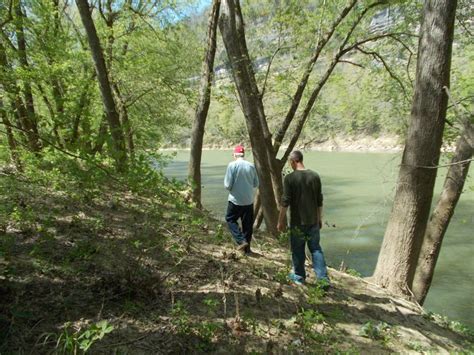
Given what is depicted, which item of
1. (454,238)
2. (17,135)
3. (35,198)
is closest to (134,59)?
(17,135)

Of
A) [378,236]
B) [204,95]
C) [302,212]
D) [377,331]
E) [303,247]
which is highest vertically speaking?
[204,95]

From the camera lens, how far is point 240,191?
520 cm

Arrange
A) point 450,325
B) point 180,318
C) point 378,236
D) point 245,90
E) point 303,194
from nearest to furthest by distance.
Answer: point 180,318, point 303,194, point 450,325, point 245,90, point 378,236

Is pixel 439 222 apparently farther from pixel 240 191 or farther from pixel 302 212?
pixel 240 191

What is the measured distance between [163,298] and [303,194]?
7.05 feet

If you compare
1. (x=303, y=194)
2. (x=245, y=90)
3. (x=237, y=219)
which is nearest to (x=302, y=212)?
(x=303, y=194)

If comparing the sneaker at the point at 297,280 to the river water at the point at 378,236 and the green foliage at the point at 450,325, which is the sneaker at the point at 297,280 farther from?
the green foliage at the point at 450,325

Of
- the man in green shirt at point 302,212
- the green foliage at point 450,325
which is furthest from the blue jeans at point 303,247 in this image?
the green foliage at point 450,325

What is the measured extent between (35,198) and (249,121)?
12.0ft

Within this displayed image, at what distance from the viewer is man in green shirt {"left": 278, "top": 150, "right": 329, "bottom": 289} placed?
4.52m

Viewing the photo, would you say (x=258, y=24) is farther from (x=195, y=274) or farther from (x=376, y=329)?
(x=376, y=329)

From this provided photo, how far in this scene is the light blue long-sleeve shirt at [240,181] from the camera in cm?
517

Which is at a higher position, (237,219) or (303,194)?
(303,194)

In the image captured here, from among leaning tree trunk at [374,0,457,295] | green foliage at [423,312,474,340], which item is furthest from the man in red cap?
green foliage at [423,312,474,340]
